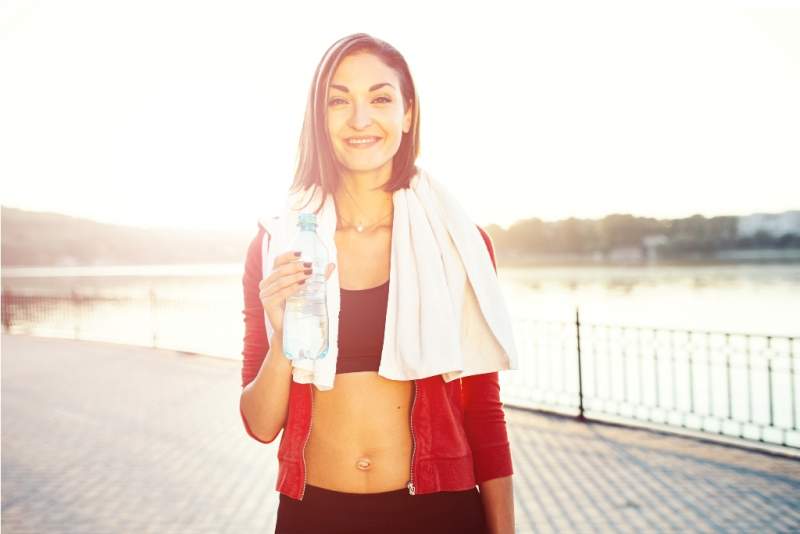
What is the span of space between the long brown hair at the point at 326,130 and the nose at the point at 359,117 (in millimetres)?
104

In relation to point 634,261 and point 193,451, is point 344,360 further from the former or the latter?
point 634,261

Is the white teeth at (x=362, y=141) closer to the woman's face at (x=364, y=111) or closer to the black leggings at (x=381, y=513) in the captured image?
the woman's face at (x=364, y=111)

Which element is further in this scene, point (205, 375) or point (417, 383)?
point (205, 375)

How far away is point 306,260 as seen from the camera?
1.47m

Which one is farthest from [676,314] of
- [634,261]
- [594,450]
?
[634,261]

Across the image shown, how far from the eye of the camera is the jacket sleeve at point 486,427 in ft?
5.33

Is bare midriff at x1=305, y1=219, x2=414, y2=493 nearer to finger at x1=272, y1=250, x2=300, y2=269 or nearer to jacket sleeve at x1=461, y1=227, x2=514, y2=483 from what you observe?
jacket sleeve at x1=461, y1=227, x2=514, y2=483

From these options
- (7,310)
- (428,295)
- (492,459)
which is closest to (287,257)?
(428,295)

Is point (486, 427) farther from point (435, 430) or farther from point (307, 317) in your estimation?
point (307, 317)

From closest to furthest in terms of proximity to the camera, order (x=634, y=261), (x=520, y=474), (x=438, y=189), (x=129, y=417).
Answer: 1. (x=438, y=189)
2. (x=520, y=474)
3. (x=129, y=417)
4. (x=634, y=261)

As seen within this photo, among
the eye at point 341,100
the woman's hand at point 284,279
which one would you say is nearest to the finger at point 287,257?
the woman's hand at point 284,279

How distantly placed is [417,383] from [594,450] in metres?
5.75

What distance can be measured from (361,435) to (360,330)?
1.00ft

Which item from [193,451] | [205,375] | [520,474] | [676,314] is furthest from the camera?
[676,314]
